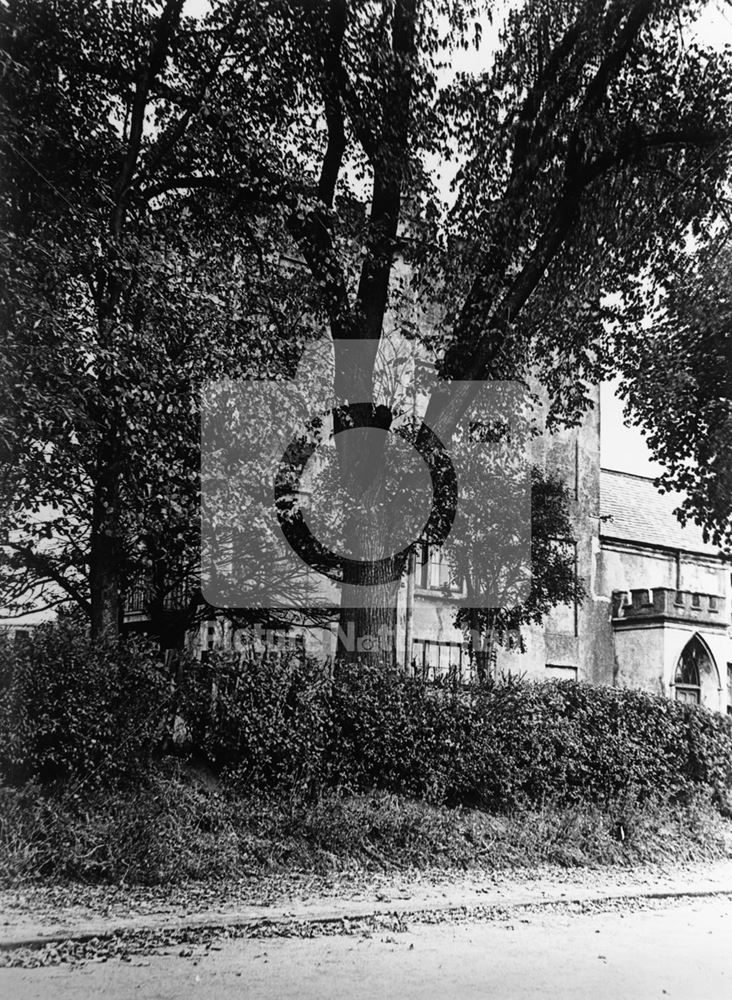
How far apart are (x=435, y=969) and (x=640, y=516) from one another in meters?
29.8

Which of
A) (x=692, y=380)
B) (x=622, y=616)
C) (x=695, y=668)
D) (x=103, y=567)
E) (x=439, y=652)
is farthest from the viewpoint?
(x=695, y=668)

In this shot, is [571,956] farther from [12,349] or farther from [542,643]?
[542,643]

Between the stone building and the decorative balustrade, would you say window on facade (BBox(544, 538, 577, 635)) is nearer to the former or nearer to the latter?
the stone building

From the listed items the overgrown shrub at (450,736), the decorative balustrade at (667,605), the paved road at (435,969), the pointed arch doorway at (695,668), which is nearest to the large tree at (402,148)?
the overgrown shrub at (450,736)

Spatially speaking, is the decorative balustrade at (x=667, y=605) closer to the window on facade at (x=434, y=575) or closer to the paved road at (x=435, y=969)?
the window on facade at (x=434, y=575)

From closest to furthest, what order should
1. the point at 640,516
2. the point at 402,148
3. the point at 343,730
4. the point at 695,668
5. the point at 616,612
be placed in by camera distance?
the point at 343,730
the point at 402,148
the point at 616,612
the point at 695,668
the point at 640,516

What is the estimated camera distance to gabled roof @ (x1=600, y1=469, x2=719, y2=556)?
33188mm

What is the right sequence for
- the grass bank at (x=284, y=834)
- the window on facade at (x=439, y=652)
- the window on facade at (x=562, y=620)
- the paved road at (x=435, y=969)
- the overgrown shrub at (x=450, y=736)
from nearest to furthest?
1. the paved road at (x=435, y=969)
2. the grass bank at (x=284, y=834)
3. the overgrown shrub at (x=450, y=736)
4. the window on facade at (x=439, y=652)
5. the window on facade at (x=562, y=620)

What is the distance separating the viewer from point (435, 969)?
6.12 meters

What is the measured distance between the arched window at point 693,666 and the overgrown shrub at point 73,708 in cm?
2530

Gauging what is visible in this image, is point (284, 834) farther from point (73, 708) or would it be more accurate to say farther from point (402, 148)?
point (402, 148)

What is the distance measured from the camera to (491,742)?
1074 centimetres

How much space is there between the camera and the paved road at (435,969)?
552 cm

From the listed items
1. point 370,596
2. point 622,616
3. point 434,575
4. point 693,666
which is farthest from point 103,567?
point 693,666
